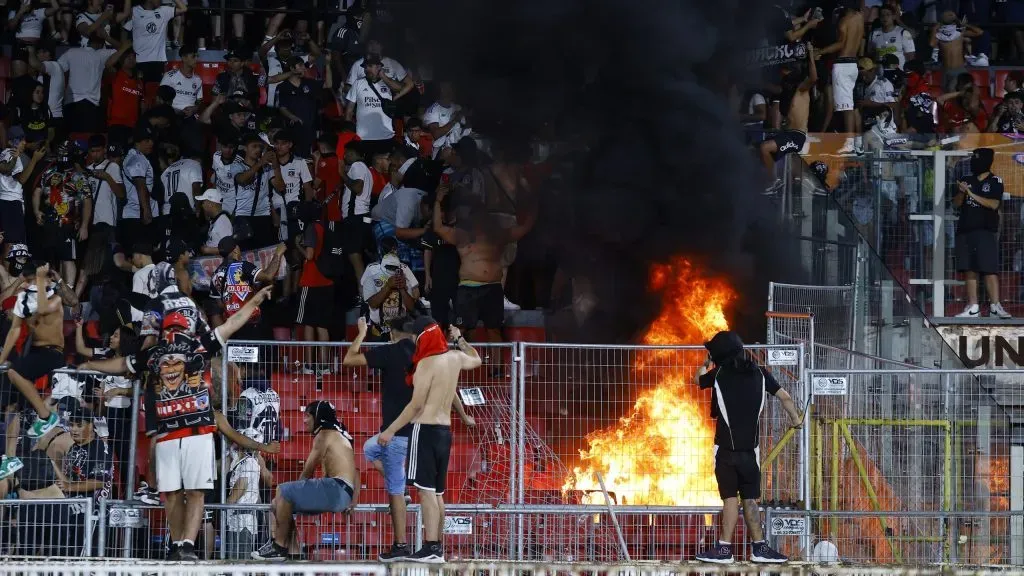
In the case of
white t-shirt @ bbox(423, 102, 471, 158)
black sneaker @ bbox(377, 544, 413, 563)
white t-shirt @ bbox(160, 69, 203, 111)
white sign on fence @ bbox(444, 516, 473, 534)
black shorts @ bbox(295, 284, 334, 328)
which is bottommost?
black sneaker @ bbox(377, 544, 413, 563)

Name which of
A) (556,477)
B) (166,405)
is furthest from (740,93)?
(166,405)

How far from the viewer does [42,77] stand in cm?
1881

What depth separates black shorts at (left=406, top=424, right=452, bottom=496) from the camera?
10.6 m

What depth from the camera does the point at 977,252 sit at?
1585 cm

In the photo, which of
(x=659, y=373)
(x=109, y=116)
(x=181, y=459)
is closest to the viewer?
(x=181, y=459)

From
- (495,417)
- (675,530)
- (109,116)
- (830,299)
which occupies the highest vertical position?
(109,116)

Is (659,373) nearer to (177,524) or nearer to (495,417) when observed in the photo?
(495,417)

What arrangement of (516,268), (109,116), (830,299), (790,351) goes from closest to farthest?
(790,351), (830,299), (516,268), (109,116)

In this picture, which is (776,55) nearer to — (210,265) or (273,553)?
(210,265)

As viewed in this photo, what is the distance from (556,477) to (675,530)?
1131 millimetres

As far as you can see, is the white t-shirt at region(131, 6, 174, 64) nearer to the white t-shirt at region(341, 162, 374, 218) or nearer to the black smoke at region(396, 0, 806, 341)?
the black smoke at region(396, 0, 806, 341)

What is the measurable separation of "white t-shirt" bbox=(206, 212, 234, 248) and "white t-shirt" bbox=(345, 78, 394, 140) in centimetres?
276

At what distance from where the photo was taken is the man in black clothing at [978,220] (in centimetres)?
1580

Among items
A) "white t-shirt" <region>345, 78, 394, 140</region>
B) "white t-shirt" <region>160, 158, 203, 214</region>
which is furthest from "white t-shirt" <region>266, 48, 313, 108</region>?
"white t-shirt" <region>160, 158, 203, 214</region>
